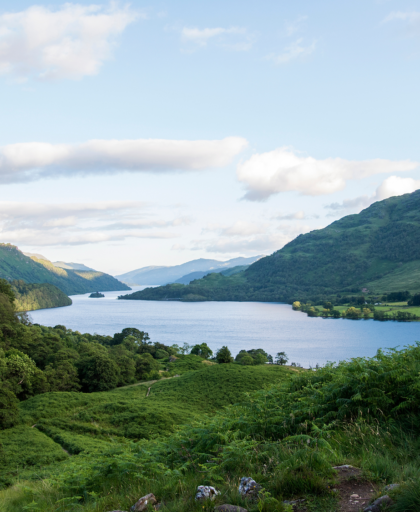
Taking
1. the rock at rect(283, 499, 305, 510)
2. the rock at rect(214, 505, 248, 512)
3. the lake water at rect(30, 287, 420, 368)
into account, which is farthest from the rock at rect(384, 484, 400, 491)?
the lake water at rect(30, 287, 420, 368)

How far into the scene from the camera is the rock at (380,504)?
466 cm

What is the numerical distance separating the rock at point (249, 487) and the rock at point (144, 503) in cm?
156

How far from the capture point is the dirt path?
16.1 ft

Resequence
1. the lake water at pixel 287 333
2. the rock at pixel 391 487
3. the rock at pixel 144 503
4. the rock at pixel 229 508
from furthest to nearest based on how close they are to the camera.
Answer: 1. the lake water at pixel 287 333
2. the rock at pixel 144 503
3. the rock at pixel 229 508
4. the rock at pixel 391 487

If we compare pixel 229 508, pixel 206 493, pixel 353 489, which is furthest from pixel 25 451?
pixel 353 489

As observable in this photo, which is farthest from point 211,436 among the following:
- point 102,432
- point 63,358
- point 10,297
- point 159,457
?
point 10,297

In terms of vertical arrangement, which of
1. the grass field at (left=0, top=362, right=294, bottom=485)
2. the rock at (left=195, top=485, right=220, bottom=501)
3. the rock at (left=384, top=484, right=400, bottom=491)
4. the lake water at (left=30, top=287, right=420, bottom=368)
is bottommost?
the lake water at (left=30, top=287, right=420, bottom=368)

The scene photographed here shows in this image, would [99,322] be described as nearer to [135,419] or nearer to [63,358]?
[63,358]

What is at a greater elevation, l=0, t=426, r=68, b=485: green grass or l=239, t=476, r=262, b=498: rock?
l=239, t=476, r=262, b=498: rock

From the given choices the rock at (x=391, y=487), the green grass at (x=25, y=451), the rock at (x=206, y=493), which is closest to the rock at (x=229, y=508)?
the rock at (x=206, y=493)

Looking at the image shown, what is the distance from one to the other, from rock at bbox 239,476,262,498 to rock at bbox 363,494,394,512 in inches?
61.8

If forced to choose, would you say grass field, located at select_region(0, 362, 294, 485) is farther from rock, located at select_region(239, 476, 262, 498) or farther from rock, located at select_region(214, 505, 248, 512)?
rock, located at select_region(214, 505, 248, 512)

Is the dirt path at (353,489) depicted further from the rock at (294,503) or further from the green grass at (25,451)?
the green grass at (25,451)

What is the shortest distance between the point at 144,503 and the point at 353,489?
10.8 ft
